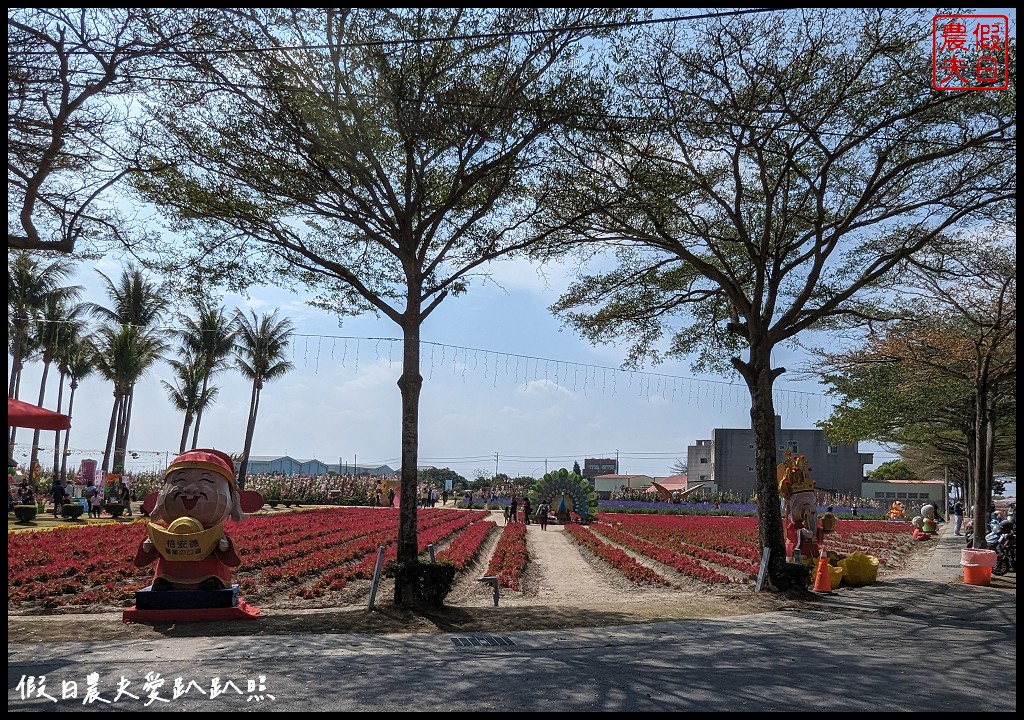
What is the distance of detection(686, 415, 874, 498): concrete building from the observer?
78375mm

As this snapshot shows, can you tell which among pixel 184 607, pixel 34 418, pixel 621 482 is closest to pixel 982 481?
pixel 184 607

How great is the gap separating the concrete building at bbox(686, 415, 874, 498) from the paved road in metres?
70.0

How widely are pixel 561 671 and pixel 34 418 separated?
924 cm

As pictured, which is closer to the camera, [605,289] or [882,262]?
[882,262]

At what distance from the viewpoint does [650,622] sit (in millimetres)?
11320

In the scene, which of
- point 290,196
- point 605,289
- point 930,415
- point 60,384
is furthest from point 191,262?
point 60,384

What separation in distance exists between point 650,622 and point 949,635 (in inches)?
150

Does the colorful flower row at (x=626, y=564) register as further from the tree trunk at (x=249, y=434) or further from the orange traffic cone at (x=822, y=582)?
the tree trunk at (x=249, y=434)

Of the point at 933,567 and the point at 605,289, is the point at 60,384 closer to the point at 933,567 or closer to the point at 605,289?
the point at 605,289

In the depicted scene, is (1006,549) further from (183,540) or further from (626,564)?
(183,540)

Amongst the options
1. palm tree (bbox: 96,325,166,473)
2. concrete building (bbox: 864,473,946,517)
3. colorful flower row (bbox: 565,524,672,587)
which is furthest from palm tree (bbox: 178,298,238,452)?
concrete building (bbox: 864,473,946,517)

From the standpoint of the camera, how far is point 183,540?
Result: 412 inches

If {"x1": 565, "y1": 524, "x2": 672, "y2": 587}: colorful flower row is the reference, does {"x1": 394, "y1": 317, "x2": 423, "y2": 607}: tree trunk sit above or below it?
above

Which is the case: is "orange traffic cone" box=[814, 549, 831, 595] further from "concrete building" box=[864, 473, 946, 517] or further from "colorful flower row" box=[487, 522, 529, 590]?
"concrete building" box=[864, 473, 946, 517]
